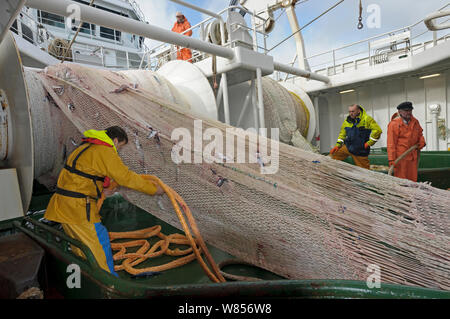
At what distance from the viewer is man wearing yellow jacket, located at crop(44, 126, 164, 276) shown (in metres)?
1.82

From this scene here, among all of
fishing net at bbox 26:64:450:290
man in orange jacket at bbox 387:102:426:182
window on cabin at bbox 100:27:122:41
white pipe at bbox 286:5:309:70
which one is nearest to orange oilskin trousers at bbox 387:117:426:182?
man in orange jacket at bbox 387:102:426:182

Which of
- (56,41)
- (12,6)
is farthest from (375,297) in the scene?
(56,41)

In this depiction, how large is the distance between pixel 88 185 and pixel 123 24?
7.57 feet

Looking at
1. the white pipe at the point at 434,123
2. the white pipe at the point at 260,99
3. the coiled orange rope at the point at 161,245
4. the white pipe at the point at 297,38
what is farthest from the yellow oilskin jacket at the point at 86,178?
the white pipe at the point at 297,38

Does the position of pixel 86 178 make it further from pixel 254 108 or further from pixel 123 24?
pixel 254 108

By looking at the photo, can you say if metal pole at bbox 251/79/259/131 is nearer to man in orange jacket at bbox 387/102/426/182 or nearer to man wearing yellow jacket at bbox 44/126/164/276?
man in orange jacket at bbox 387/102/426/182

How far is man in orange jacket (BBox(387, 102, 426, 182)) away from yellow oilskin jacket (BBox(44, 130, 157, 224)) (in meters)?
3.26

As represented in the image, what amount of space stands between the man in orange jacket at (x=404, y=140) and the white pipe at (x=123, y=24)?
2521mm

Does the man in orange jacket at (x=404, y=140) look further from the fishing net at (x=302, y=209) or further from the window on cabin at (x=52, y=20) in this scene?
the window on cabin at (x=52, y=20)

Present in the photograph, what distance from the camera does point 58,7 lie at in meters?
2.79

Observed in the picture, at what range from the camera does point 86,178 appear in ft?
6.08

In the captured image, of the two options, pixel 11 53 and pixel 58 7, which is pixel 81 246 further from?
pixel 58 7

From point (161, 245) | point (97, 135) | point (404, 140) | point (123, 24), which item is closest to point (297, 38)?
point (404, 140)

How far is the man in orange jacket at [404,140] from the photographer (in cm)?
364
